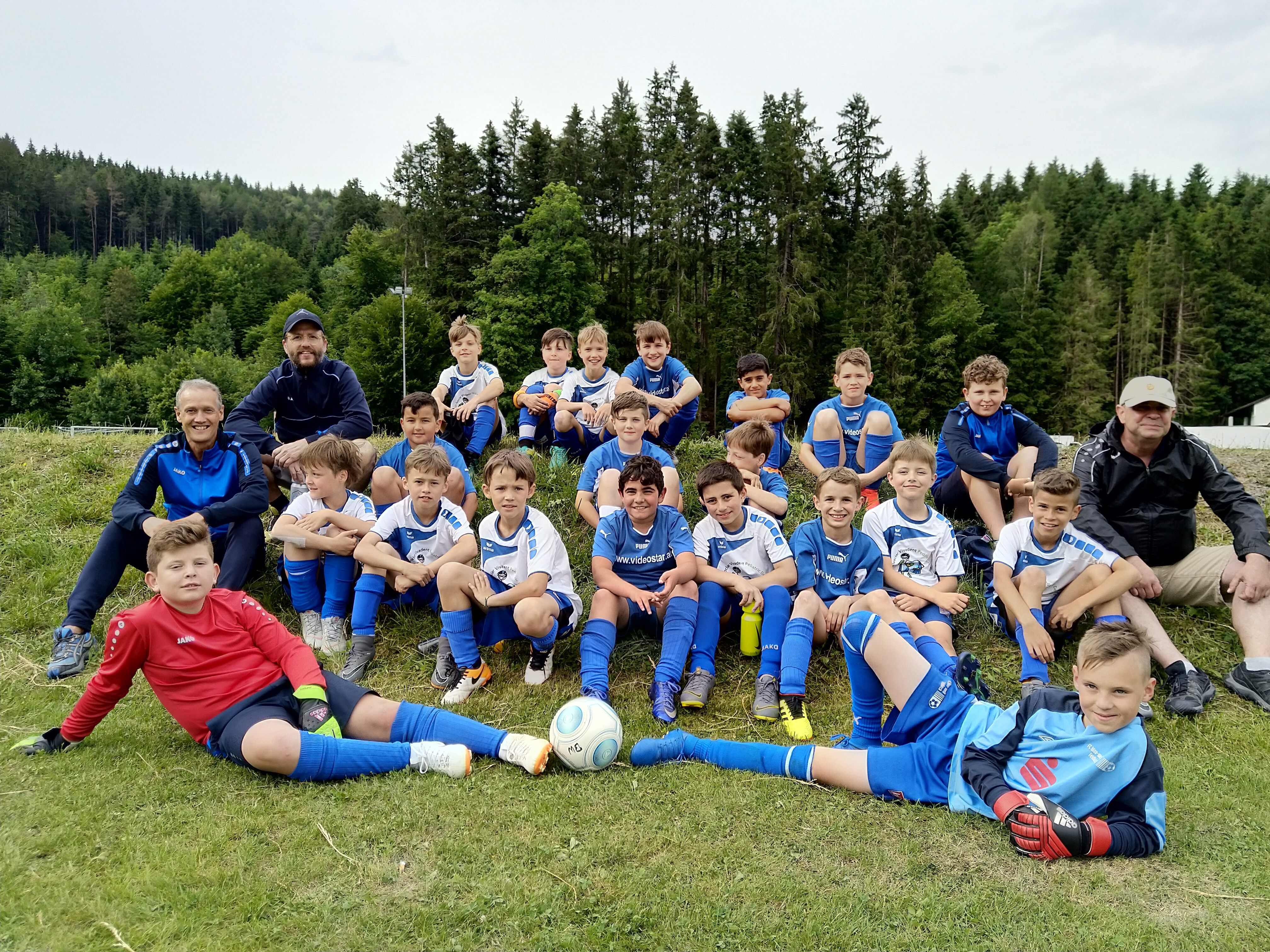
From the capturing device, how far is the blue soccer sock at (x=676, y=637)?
180 inches

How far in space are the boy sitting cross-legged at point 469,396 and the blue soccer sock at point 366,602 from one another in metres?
2.36

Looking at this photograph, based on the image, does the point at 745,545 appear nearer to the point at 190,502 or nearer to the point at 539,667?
the point at 539,667

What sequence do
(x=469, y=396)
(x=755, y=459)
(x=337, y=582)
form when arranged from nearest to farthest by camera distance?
(x=337, y=582)
(x=755, y=459)
(x=469, y=396)

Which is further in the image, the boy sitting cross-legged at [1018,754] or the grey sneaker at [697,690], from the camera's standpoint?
the grey sneaker at [697,690]

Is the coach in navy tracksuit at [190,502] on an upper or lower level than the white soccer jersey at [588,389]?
lower

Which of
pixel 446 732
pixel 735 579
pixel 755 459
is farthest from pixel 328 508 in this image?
pixel 755 459

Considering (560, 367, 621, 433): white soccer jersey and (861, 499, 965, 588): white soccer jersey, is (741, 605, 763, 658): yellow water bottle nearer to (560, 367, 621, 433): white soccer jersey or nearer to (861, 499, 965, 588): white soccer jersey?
(861, 499, 965, 588): white soccer jersey

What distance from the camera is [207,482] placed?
5.46 meters

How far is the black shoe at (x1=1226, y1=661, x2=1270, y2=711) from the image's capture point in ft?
15.0

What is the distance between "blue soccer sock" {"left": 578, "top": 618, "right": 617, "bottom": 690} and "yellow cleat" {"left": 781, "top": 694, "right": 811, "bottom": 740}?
3.41 ft

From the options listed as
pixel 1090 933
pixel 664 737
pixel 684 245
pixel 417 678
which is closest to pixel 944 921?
pixel 1090 933

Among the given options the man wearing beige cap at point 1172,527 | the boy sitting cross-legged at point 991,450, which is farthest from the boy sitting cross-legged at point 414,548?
the man wearing beige cap at point 1172,527

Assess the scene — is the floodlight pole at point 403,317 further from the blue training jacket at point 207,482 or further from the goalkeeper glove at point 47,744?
the goalkeeper glove at point 47,744

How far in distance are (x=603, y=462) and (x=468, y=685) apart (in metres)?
1.91
